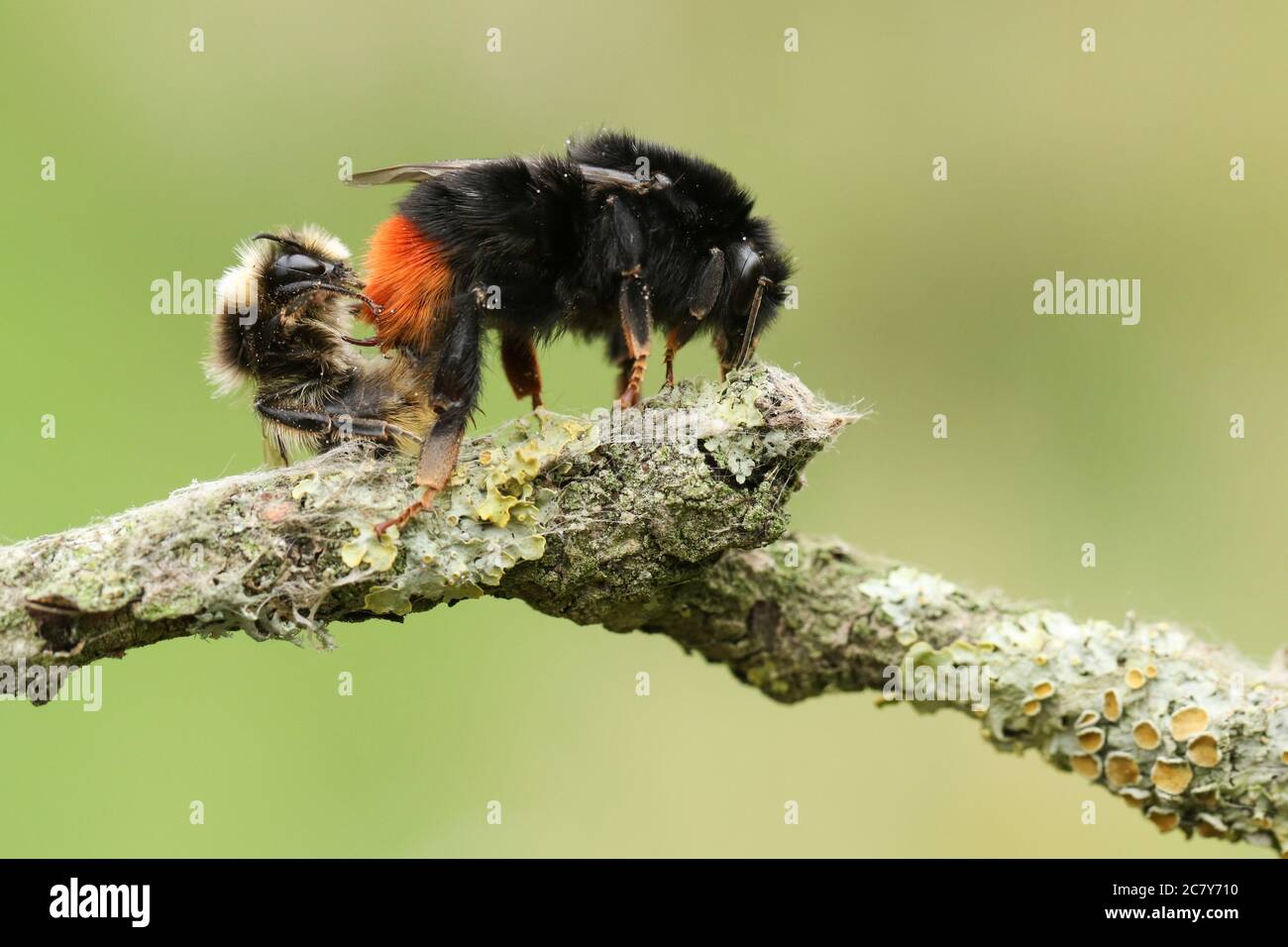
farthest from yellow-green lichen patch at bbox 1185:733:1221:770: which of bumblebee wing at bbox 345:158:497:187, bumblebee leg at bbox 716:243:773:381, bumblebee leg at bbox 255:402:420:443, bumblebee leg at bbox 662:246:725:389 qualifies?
bumblebee wing at bbox 345:158:497:187

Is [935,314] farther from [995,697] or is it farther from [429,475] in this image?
[429,475]

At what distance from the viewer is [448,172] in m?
3.31

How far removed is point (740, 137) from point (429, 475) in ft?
20.1

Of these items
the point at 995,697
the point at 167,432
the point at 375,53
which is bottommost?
the point at 995,697

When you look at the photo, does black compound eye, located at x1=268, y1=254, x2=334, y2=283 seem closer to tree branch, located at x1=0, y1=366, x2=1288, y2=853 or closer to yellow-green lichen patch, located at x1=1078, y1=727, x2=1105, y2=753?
tree branch, located at x1=0, y1=366, x2=1288, y2=853

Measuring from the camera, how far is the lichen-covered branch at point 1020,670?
3.07 meters

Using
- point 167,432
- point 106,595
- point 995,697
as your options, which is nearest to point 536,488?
point 106,595

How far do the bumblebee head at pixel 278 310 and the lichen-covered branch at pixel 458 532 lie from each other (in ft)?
Result: 1.57

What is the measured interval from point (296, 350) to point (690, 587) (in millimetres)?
1271

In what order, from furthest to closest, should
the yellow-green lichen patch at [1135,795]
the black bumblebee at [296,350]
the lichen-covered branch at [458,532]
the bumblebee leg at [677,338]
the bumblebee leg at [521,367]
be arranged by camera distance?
the bumblebee leg at [521,367] < the bumblebee leg at [677,338] < the black bumblebee at [296,350] < the yellow-green lichen patch at [1135,795] < the lichen-covered branch at [458,532]

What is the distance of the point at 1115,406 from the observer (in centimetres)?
792

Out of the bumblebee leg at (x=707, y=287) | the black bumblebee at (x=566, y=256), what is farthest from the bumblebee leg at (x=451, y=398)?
the bumblebee leg at (x=707, y=287)

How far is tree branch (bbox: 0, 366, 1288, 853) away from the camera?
2.66 meters

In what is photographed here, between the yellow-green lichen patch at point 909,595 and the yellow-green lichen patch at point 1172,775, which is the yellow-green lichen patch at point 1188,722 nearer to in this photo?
the yellow-green lichen patch at point 1172,775
